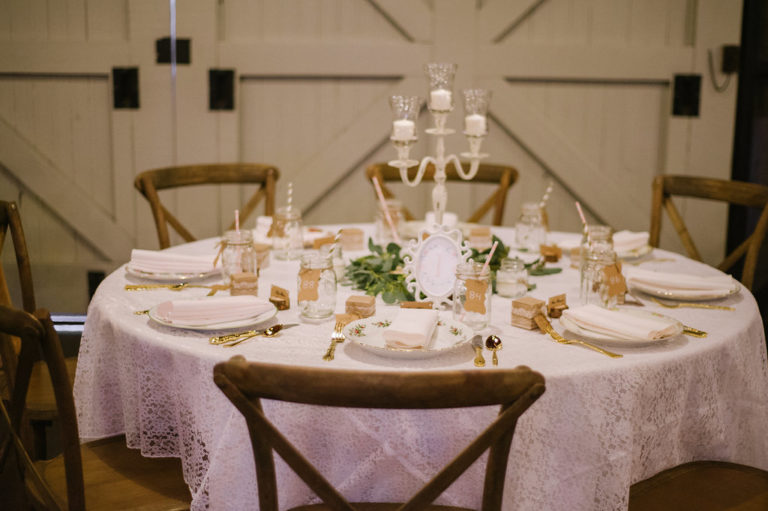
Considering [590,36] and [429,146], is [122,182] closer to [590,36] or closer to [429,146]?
[429,146]

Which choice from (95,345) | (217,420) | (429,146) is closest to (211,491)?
(217,420)

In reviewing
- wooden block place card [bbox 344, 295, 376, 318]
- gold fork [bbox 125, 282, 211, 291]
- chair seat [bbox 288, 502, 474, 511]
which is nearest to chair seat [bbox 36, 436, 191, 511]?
chair seat [bbox 288, 502, 474, 511]

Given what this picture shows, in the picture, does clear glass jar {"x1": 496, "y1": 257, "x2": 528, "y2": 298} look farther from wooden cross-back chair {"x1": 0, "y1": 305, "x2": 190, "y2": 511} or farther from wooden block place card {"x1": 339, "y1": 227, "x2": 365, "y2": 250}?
wooden cross-back chair {"x1": 0, "y1": 305, "x2": 190, "y2": 511}

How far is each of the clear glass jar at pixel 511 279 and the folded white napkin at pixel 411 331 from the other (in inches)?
16.6

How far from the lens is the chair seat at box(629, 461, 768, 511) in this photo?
1450 millimetres

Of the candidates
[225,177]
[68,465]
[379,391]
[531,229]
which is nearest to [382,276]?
[531,229]

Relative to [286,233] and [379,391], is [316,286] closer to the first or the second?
[286,233]

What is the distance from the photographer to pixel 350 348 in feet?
4.73

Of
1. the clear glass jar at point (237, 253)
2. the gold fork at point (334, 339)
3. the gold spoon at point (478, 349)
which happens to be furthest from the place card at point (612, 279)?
the clear glass jar at point (237, 253)

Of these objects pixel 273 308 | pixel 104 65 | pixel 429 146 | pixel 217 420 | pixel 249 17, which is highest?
pixel 249 17

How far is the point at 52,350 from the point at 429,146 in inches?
108

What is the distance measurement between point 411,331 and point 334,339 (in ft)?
0.57

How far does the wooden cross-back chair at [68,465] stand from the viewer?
44.3 inches

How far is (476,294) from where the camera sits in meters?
1.56
